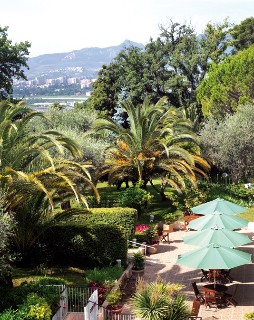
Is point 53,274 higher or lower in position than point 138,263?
higher

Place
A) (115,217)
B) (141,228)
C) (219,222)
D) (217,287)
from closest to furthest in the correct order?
1. (217,287)
2. (219,222)
3. (115,217)
4. (141,228)

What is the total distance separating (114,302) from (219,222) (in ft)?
16.4

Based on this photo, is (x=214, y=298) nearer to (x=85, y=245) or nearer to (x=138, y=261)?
(x=138, y=261)

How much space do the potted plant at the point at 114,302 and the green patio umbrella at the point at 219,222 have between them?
4.30m

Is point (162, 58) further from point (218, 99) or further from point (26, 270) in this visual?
point (26, 270)

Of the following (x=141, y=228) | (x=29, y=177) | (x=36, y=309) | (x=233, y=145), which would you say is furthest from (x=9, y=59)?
(x=36, y=309)

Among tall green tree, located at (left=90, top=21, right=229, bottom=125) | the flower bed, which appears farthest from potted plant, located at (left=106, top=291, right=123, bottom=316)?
tall green tree, located at (left=90, top=21, right=229, bottom=125)

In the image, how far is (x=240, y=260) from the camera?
1391 centimetres

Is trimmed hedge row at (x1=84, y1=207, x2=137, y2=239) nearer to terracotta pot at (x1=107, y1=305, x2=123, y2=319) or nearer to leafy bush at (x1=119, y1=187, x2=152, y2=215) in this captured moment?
terracotta pot at (x1=107, y1=305, x2=123, y2=319)

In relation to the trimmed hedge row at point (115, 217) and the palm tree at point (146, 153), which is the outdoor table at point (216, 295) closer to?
the trimmed hedge row at point (115, 217)

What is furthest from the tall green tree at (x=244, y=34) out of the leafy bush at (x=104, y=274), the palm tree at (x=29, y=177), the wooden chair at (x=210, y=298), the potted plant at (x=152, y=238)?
the wooden chair at (x=210, y=298)

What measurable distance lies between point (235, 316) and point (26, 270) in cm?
722

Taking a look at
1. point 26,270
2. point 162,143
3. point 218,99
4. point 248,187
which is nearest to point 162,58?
point 218,99

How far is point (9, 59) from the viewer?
142 ft
